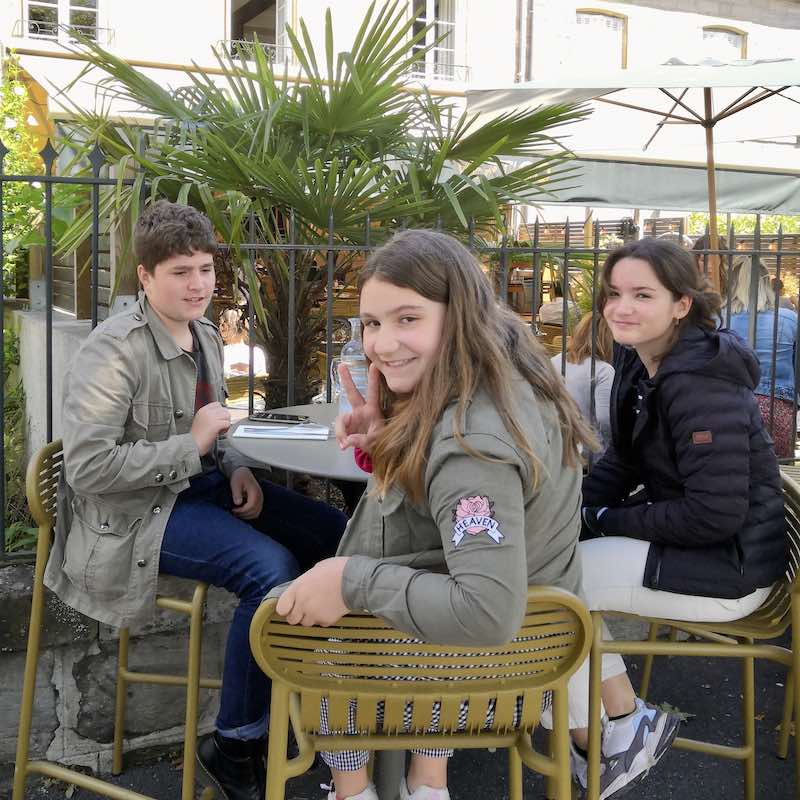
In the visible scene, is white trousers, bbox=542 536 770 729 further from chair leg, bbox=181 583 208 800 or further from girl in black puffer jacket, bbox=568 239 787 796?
chair leg, bbox=181 583 208 800

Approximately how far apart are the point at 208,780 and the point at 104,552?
75 centimetres

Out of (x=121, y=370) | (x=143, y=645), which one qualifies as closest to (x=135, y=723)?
(x=143, y=645)

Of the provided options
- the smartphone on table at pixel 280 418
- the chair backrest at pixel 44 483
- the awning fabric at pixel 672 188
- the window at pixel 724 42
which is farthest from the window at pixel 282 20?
the chair backrest at pixel 44 483

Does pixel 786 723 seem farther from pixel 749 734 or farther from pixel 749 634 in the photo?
pixel 749 634

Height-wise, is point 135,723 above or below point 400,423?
below

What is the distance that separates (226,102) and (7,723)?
244 cm

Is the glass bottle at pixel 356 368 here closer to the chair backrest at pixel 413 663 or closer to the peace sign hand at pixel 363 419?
the peace sign hand at pixel 363 419

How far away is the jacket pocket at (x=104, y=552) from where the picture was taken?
2.30m

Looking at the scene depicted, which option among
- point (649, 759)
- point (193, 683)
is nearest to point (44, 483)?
point (193, 683)

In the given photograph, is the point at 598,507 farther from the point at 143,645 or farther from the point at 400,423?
the point at 143,645

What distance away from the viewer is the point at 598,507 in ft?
8.57

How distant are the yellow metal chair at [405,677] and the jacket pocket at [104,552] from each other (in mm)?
838

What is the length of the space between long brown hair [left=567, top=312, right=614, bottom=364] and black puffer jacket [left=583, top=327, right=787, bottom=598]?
1323 mm

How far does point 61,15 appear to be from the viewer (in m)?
11.9
